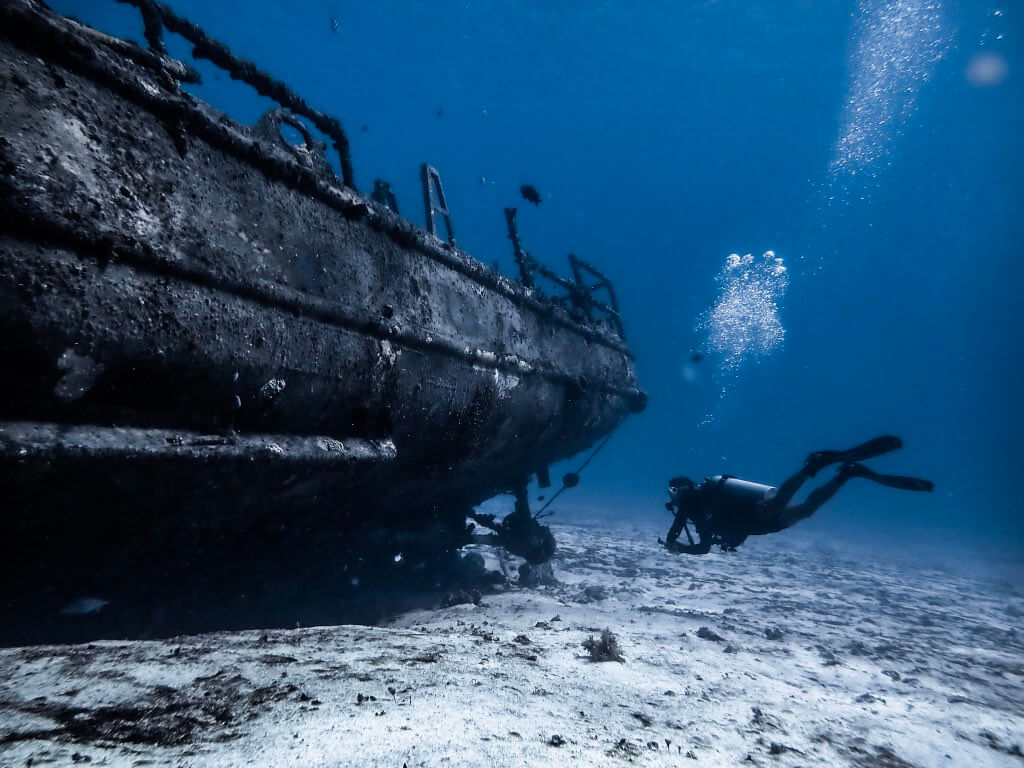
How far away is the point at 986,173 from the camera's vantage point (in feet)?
239

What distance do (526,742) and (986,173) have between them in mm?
107638

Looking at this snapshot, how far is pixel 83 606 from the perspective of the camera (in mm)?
3490

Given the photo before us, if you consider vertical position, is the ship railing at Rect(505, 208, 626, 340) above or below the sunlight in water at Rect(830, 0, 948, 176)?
below

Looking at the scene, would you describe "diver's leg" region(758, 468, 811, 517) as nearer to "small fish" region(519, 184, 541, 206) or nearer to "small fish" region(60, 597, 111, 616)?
"small fish" region(519, 184, 541, 206)

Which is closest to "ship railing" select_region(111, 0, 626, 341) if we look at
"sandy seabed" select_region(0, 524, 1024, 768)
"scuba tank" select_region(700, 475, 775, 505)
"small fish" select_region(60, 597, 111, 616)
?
"sandy seabed" select_region(0, 524, 1024, 768)

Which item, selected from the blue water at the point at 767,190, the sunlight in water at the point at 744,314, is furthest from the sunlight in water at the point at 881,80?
the sunlight in water at the point at 744,314

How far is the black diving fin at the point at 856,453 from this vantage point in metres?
7.09

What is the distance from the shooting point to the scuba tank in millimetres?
7656

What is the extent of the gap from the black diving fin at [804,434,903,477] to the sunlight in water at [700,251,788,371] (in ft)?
375

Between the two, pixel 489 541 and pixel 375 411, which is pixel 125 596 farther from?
pixel 489 541

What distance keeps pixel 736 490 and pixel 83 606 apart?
817 cm

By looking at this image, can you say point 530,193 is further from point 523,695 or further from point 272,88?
point 523,695

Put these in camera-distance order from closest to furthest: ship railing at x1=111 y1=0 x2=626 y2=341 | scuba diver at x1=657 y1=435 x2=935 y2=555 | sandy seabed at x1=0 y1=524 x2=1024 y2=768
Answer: sandy seabed at x1=0 y1=524 x2=1024 y2=768 < ship railing at x1=111 y1=0 x2=626 y2=341 < scuba diver at x1=657 y1=435 x2=935 y2=555

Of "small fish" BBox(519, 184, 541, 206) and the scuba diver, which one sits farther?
the scuba diver
